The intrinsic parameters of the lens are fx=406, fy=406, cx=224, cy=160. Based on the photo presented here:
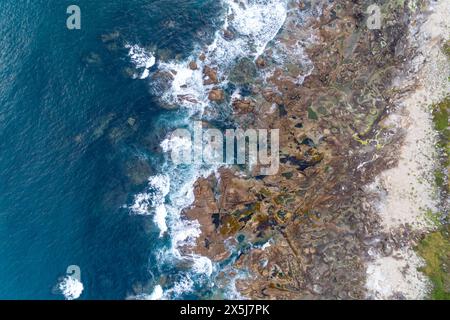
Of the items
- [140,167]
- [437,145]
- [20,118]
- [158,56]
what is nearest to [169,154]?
[140,167]

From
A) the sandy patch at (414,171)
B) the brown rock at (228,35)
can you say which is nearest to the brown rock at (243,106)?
the brown rock at (228,35)

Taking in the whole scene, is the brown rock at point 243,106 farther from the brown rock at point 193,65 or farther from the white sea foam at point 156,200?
the white sea foam at point 156,200

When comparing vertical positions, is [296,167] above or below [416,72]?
below

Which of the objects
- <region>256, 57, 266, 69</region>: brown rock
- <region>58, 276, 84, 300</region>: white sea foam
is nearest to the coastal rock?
<region>256, 57, 266, 69</region>: brown rock

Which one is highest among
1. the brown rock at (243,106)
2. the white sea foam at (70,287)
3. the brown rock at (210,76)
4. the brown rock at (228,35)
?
the brown rock at (228,35)

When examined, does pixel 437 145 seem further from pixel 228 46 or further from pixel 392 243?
pixel 228 46

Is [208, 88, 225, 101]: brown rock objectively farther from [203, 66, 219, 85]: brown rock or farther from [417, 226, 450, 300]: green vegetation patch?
[417, 226, 450, 300]: green vegetation patch

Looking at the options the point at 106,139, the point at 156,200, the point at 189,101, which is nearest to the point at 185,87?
the point at 189,101
